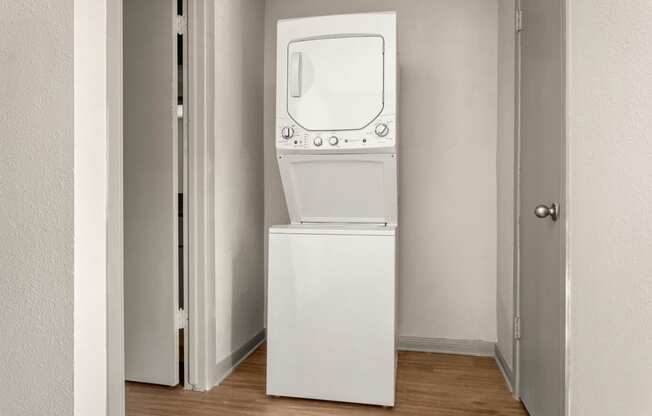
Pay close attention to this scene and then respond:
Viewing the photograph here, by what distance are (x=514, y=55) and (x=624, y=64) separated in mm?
1093

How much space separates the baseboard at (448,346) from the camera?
2604 millimetres

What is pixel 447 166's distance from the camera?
2.65m

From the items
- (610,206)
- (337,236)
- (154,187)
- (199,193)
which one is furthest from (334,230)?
(610,206)

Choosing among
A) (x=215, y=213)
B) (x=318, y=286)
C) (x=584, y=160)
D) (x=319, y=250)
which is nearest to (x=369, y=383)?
(x=318, y=286)

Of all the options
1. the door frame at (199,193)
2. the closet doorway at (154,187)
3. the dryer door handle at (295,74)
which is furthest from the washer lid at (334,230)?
the dryer door handle at (295,74)

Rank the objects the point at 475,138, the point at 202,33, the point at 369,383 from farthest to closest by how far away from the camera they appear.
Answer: the point at 475,138 → the point at 202,33 → the point at 369,383

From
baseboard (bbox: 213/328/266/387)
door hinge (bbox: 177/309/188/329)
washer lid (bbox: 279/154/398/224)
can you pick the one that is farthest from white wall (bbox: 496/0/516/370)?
door hinge (bbox: 177/309/188/329)

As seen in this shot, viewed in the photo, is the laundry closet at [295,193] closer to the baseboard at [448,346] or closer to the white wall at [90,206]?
the baseboard at [448,346]

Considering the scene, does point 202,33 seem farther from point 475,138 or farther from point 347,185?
point 475,138

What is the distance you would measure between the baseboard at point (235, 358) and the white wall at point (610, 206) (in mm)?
1507

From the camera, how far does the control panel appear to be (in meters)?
2.00

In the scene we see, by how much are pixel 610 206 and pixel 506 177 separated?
116 cm
